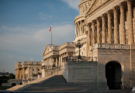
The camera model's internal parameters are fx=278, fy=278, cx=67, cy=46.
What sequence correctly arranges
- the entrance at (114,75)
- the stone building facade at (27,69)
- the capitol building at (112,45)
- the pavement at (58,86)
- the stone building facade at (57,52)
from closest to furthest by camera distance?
the pavement at (58,86) → the capitol building at (112,45) → the entrance at (114,75) → the stone building facade at (57,52) → the stone building facade at (27,69)

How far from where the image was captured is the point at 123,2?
57969mm

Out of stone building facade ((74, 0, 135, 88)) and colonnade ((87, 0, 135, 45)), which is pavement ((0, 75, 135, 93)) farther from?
colonnade ((87, 0, 135, 45))

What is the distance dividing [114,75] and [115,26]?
10.7m

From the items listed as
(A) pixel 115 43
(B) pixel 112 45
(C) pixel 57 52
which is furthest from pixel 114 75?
(C) pixel 57 52

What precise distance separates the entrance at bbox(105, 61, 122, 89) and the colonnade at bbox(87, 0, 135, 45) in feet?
16.4

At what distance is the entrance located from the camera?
5575 cm

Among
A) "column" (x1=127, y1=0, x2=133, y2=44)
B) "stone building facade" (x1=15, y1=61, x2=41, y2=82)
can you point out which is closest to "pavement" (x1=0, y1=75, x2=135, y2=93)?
"column" (x1=127, y1=0, x2=133, y2=44)

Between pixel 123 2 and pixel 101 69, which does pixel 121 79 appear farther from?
pixel 123 2

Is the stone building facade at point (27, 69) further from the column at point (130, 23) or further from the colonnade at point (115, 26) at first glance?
the column at point (130, 23)

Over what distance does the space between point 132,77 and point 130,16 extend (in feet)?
39.7

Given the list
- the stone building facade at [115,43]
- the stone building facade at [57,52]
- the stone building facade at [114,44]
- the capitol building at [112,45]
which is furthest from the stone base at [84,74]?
the stone building facade at [57,52]

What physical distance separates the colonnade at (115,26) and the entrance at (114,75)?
197 inches

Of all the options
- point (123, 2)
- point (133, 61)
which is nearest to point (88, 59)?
point (133, 61)

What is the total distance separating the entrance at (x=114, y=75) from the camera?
55.8 meters
